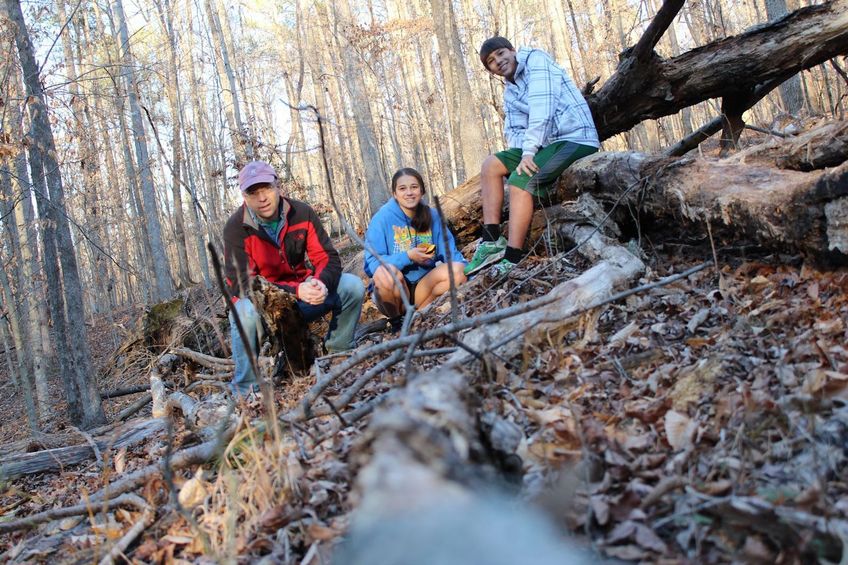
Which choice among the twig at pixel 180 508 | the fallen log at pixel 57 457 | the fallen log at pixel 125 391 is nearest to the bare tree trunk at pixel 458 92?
the fallen log at pixel 125 391

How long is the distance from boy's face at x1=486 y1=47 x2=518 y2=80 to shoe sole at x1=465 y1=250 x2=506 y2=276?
4.68 ft

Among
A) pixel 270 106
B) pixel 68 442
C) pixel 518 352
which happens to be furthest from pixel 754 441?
pixel 270 106

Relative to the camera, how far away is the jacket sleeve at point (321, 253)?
14.4 feet

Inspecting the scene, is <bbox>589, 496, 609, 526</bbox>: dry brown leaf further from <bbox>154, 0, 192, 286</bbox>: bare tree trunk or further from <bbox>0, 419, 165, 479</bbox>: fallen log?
<bbox>154, 0, 192, 286</bbox>: bare tree trunk

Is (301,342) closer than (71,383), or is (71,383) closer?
(301,342)

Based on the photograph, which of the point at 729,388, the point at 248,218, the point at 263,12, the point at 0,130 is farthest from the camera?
the point at 263,12

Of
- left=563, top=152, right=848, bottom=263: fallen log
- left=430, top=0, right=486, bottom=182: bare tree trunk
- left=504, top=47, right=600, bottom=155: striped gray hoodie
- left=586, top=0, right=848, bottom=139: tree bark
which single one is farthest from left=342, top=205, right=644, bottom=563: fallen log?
left=430, top=0, right=486, bottom=182: bare tree trunk

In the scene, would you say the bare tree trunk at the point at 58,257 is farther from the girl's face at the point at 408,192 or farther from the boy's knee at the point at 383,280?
the girl's face at the point at 408,192

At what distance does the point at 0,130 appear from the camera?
5449 mm

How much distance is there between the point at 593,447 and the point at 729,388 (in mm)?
631

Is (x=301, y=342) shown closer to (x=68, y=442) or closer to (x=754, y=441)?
(x=68, y=442)

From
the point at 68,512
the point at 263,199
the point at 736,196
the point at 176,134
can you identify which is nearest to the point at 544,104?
the point at 736,196

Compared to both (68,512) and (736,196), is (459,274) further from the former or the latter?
(68,512)

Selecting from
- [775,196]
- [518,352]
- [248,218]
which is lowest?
[518,352]
